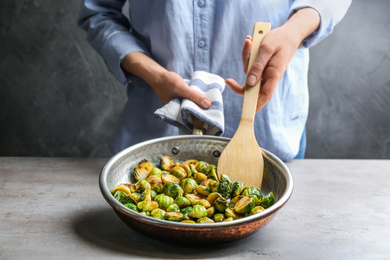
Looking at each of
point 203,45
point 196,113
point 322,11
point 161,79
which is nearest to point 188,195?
point 196,113

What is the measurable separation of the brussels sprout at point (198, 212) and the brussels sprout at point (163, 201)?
2.0 inches

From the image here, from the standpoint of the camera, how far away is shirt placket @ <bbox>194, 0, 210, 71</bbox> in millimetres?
1175

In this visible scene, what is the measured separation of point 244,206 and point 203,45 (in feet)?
1.86

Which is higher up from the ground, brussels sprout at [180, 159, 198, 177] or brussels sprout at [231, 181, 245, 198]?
brussels sprout at [231, 181, 245, 198]

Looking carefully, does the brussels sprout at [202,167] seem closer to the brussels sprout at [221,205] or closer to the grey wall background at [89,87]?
the brussels sprout at [221,205]

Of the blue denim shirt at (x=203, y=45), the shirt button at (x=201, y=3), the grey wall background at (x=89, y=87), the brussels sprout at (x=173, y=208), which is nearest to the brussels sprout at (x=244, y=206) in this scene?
the brussels sprout at (x=173, y=208)

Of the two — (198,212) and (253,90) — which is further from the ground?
(253,90)

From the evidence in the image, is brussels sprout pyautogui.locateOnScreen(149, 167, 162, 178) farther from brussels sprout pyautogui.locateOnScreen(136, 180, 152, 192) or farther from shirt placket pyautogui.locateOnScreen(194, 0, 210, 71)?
shirt placket pyautogui.locateOnScreen(194, 0, 210, 71)

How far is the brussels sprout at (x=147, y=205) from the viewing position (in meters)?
0.78

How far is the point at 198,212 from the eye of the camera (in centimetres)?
77

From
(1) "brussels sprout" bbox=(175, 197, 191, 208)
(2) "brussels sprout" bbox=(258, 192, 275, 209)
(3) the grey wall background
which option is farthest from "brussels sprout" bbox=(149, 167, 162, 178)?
(3) the grey wall background

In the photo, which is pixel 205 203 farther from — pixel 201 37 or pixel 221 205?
pixel 201 37

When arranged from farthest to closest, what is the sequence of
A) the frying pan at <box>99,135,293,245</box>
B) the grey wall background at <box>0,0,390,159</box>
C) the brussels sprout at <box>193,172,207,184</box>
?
the grey wall background at <box>0,0,390,159</box>
the brussels sprout at <box>193,172,207,184</box>
the frying pan at <box>99,135,293,245</box>

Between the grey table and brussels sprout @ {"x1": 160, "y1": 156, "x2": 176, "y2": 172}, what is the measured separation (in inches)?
5.6
